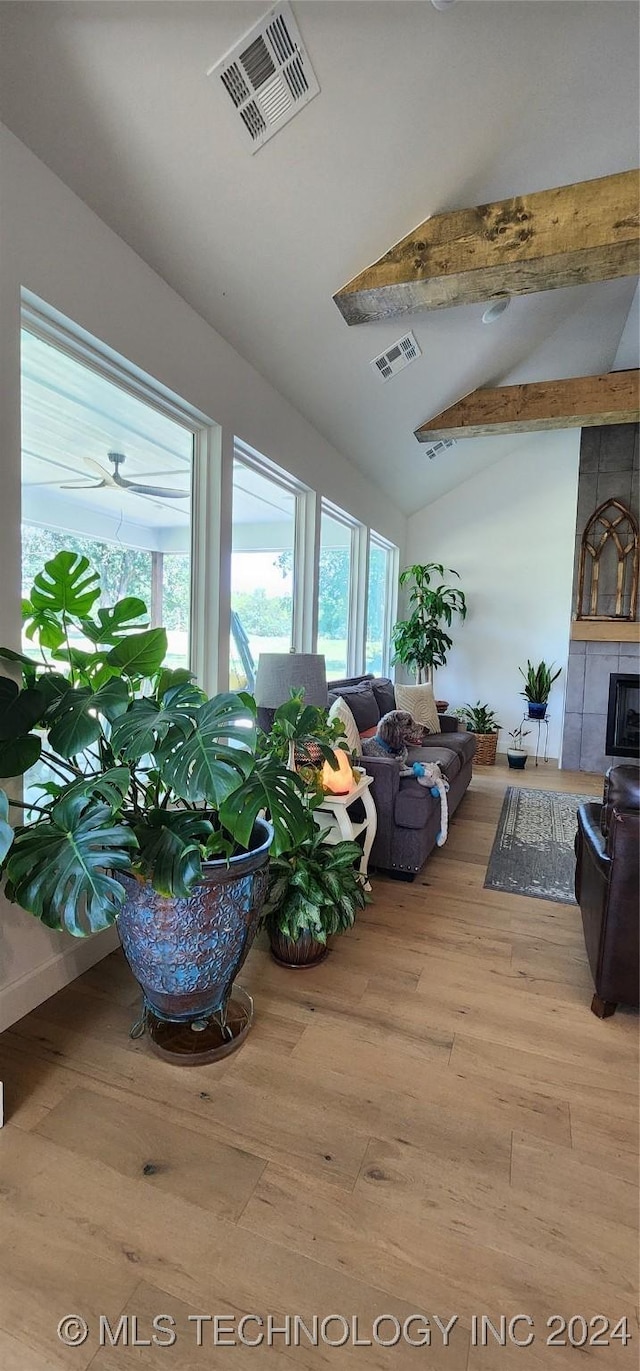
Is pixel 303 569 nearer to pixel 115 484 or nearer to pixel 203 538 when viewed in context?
pixel 203 538

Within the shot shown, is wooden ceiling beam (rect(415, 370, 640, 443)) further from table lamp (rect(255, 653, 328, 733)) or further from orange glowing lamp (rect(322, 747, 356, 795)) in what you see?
orange glowing lamp (rect(322, 747, 356, 795))

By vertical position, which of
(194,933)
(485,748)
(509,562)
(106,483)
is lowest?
(485,748)

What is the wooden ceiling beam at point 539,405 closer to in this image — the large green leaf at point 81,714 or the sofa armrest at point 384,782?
the sofa armrest at point 384,782

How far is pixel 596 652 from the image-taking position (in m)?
5.54

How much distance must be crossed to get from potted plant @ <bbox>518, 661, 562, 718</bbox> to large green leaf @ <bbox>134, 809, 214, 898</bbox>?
4.89 m

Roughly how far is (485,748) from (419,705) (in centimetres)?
157

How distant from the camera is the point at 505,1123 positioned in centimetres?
148

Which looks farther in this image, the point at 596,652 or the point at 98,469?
the point at 596,652

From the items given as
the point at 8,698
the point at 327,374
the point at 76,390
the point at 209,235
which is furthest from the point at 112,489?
the point at 327,374

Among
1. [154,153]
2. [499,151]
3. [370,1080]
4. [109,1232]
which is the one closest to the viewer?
[109,1232]

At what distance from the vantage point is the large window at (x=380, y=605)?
5.84 metres

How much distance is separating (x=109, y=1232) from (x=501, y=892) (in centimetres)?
213

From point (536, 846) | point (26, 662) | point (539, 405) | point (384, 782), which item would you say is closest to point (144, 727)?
point (26, 662)

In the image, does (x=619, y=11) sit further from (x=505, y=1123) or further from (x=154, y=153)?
(x=505, y=1123)
